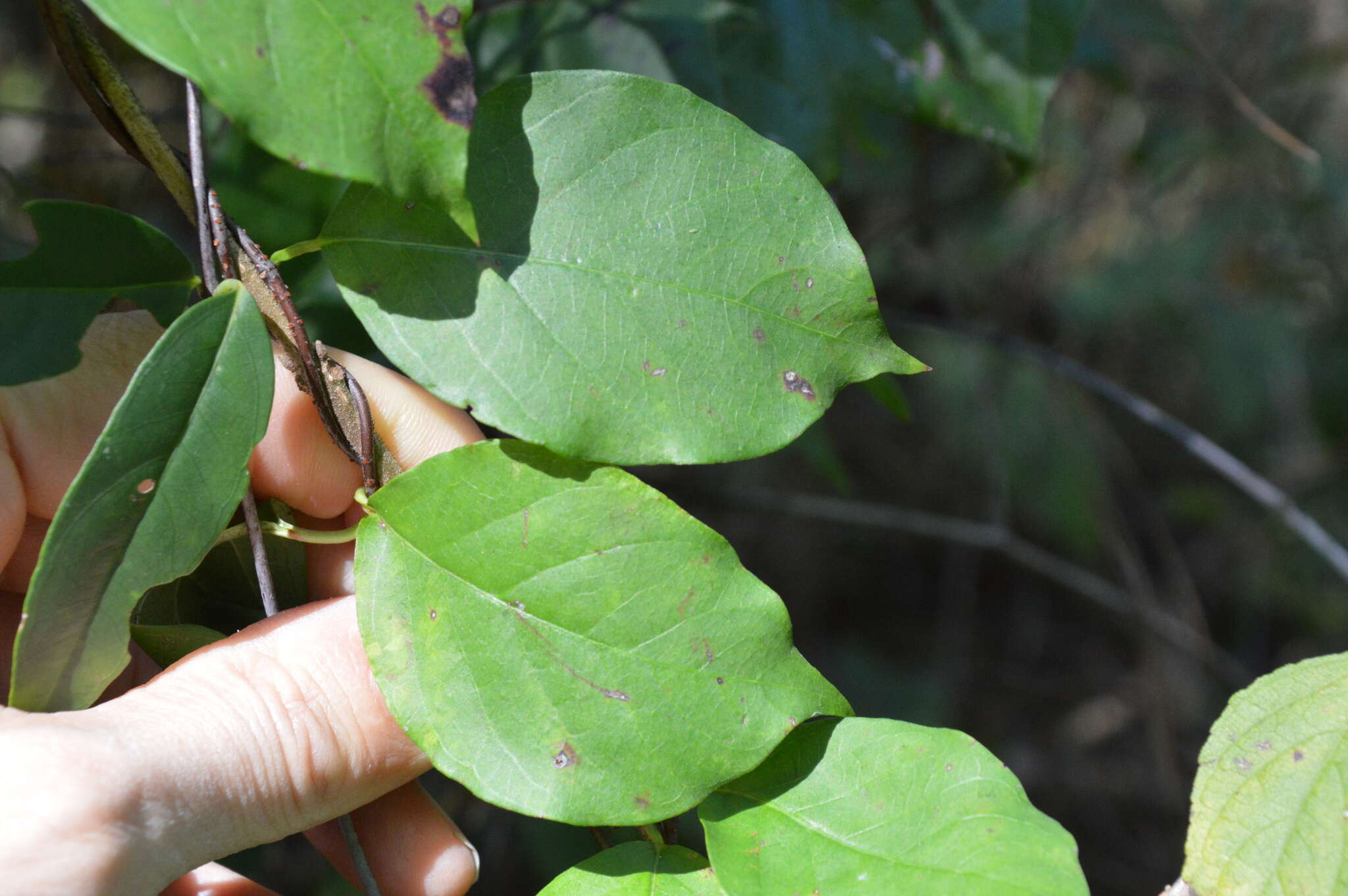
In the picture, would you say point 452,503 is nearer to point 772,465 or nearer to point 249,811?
point 249,811

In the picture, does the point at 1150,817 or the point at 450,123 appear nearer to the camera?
the point at 450,123

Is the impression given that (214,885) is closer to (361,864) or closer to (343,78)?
(361,864)

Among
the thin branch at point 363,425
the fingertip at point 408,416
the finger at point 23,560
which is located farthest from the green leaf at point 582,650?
the finger at point 23,560

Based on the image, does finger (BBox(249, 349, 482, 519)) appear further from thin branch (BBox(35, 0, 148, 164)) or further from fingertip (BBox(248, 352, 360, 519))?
thin branch (BBox(35, 0, 148, 164))

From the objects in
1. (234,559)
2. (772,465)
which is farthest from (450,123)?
(772,465)

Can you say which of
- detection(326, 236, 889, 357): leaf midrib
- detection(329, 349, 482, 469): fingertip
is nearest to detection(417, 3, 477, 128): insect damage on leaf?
detection(326, 236, 889, 357): leaf midrib

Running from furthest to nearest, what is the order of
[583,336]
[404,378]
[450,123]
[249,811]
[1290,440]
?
[1290,440]
[404,378]
[249,811]
[583,336]
[450,123]

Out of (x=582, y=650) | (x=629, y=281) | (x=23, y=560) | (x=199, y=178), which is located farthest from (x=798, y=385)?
(x=23, y=560)
